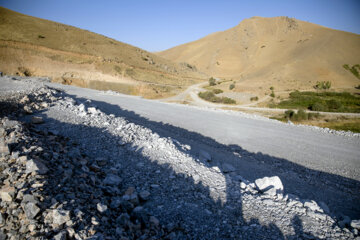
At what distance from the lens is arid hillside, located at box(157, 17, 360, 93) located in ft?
→ 161

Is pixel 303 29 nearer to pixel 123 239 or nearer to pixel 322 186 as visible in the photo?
pixel 322 186

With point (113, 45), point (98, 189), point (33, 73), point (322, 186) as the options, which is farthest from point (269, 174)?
point (113, 45)

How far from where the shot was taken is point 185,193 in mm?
4344

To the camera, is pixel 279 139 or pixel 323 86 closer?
pixel 279 139

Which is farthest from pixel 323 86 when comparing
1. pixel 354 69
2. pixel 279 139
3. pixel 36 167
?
pixel 36 167

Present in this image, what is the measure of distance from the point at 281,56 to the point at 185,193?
79879 mm

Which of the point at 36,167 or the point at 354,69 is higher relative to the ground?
the point at 354,69

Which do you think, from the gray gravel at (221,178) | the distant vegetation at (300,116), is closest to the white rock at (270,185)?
the gray gravel at (221,178)

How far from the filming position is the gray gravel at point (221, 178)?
11.9 feet

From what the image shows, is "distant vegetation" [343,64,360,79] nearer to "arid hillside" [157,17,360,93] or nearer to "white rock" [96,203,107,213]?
"arid hillside" [157,17,360,93]

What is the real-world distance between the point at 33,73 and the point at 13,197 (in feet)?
148

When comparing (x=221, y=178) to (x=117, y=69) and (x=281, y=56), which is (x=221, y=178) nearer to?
(x=117, y=69)

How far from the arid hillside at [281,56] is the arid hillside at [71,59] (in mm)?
23736

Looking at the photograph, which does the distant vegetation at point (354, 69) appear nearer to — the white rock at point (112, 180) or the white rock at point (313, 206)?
the white rock at point (313, 206)
